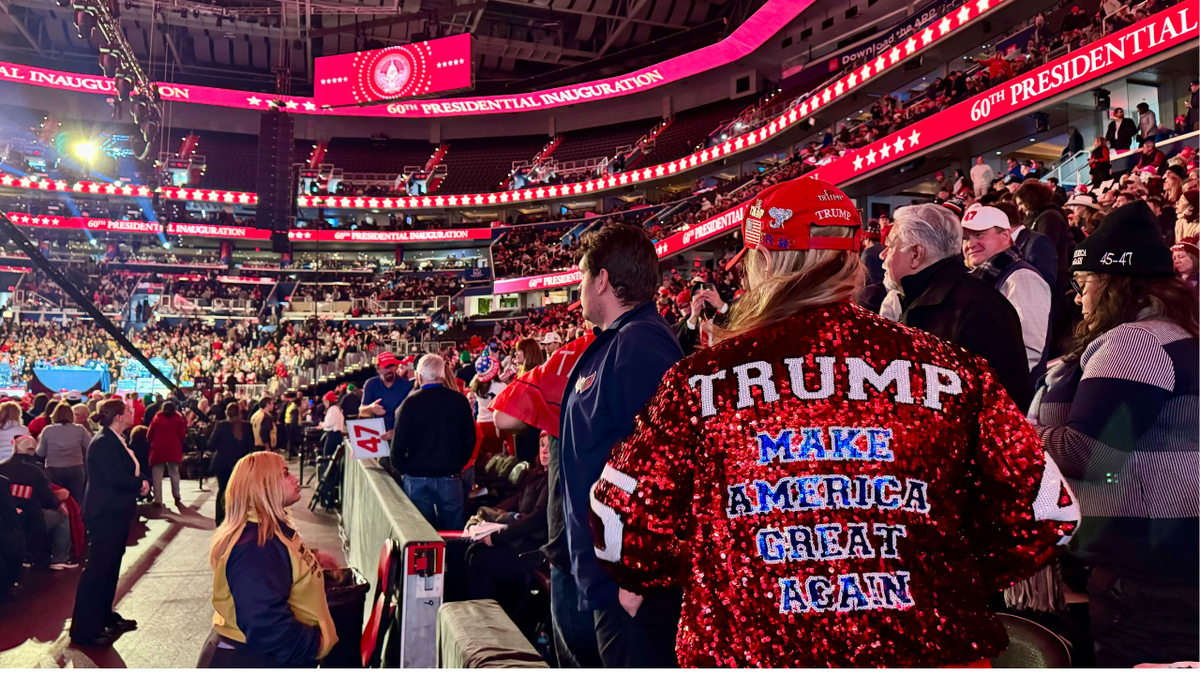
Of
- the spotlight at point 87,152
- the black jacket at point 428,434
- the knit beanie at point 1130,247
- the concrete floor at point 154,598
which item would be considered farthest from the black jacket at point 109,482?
the spotlight at point 87,152

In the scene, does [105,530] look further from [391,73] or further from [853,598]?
[391,73]

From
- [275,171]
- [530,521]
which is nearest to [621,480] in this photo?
[530,521]

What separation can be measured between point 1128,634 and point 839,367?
1.36 metres

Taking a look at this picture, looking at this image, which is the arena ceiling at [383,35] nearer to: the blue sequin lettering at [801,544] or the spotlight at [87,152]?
the spotlight at [87,152]

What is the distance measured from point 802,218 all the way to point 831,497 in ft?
1.63

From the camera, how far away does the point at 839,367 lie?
4.11 ft

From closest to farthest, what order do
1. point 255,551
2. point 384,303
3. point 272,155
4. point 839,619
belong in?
point 839,619, point 255,551, point 272,155, point 384,303

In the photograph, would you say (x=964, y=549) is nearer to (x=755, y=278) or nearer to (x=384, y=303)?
(x=755, y=278)

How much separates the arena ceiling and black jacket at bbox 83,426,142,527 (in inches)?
985

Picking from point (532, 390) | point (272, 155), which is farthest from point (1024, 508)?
point (272, 155)

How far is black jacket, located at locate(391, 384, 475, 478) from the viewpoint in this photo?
5.30 m

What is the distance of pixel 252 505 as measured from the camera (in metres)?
3.09

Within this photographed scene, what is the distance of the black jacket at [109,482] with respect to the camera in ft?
17.2

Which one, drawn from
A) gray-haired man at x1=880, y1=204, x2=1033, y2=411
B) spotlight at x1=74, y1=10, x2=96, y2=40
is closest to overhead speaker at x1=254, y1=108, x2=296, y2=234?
spotlight at x1=74, y1=10, x2=96, y2=40
